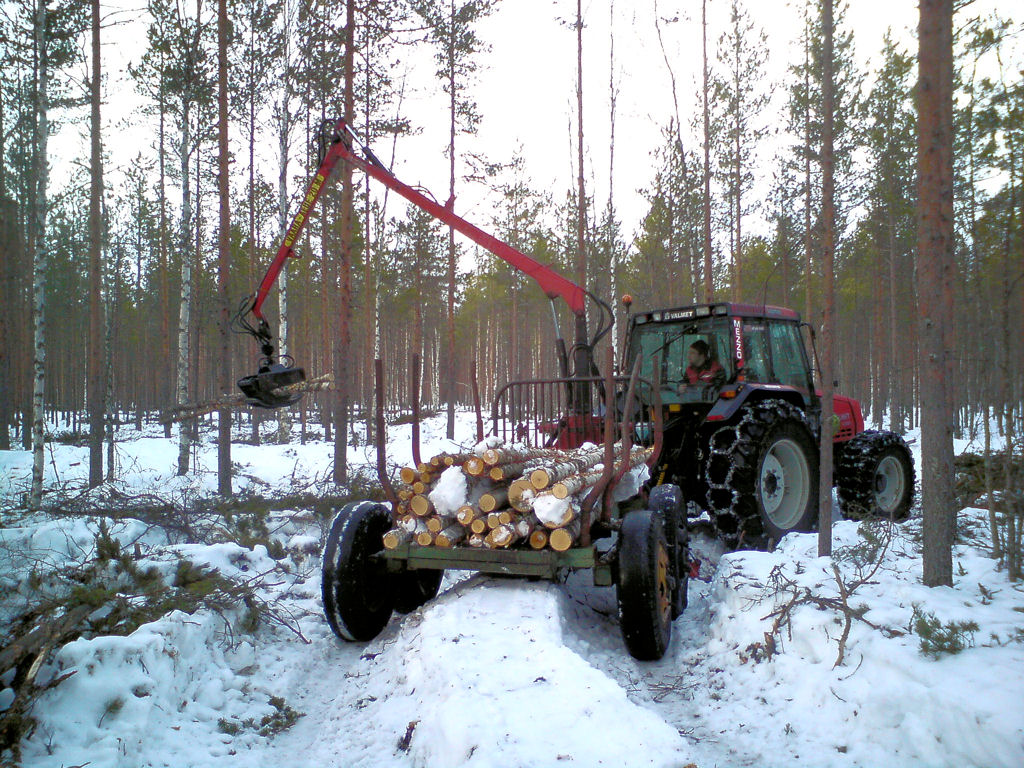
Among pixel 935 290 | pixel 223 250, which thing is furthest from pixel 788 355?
pixel 223 250

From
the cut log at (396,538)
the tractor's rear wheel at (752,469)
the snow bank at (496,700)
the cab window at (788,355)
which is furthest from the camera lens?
the cab window at (788,355)

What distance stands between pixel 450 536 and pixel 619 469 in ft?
3.89

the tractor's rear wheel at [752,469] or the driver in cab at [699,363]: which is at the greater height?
the driver in cab at [699,363]

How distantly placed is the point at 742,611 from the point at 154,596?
3920 millimetres

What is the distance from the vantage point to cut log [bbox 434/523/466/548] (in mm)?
4117

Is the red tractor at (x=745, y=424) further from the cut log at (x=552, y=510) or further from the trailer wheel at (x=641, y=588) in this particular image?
the cut log at (x=552, y=510)

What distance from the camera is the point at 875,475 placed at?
24.5 ft

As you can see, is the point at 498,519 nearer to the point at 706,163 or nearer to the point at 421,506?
the point at 421,506

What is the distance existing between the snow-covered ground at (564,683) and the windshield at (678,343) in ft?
7.74

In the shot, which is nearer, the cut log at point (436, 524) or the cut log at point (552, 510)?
the cut log at point (552, 510)

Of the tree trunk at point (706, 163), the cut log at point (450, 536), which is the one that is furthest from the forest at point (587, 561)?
the tree trunk at point (706, 163)

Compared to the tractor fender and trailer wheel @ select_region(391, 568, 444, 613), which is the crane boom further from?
trailer wheel @ select_region(391, 568, 444, 613)

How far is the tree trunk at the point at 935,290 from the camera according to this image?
400 centimetres

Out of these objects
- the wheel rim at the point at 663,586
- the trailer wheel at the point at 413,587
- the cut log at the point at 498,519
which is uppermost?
the cut log at the point at 498,519
